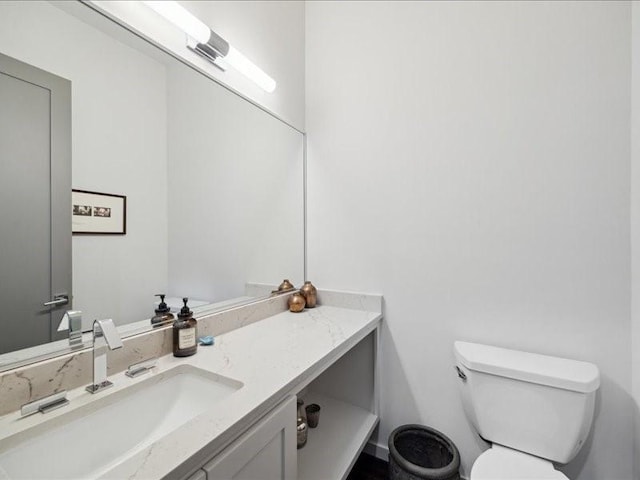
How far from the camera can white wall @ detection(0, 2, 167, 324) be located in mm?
807

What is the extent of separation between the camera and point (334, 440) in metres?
1.32

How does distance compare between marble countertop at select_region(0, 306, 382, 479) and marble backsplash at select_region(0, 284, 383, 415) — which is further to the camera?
marble backsplash at select_region(0, 284, 383, 415)

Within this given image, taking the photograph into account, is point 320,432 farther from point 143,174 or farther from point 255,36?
point 255,36

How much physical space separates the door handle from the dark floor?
1.44 metres

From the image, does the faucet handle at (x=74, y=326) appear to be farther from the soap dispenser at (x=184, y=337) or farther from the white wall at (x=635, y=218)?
the white wall at (x=635, y=218)

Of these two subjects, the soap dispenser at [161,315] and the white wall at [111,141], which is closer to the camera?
the white wall at [111,141]

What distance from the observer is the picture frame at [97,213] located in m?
0.87

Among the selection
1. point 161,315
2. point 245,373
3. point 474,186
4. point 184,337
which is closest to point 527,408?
point 474,186

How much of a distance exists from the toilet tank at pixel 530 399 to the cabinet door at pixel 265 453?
2.52 ft

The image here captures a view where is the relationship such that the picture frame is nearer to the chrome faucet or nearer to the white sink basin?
the chrome faucet

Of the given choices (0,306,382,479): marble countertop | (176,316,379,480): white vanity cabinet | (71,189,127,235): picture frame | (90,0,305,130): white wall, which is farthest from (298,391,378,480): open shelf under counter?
(90,0,305,130): white wall

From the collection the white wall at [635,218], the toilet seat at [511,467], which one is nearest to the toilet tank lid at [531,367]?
the white wall at [635,218]

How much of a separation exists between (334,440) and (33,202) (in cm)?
142

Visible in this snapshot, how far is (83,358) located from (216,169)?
2.91 feet
